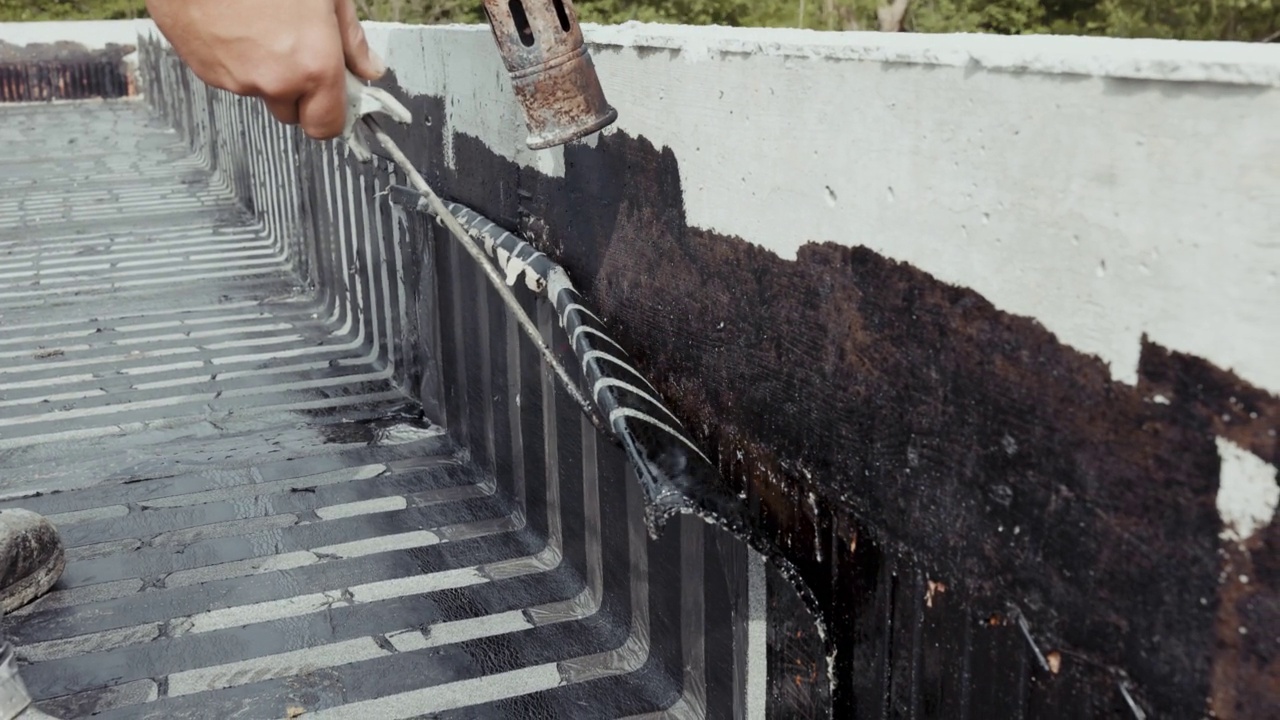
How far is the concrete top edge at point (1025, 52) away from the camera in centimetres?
135

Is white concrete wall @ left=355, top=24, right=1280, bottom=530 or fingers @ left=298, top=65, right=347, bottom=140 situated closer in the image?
white concrete wall @ left=355, top=24, right=1280, bottom=530

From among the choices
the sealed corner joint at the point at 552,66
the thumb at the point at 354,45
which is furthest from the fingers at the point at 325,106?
Result: the sealed corner joint at the point at 552,66

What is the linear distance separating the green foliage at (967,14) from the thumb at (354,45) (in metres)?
22.7

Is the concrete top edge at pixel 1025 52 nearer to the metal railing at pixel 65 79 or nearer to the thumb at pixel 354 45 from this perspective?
the thumb at pixel 354 45

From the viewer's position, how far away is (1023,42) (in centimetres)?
175

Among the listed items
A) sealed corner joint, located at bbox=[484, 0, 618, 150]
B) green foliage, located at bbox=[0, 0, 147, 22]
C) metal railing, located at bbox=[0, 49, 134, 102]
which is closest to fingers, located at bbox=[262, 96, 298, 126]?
sealed corner joint, located at bbox=[484, 0, 618, 150]

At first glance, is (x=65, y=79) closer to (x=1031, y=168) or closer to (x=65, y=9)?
(x=65, y=9)

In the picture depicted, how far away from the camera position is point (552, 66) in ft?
8.86

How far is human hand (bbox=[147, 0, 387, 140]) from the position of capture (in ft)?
6.98

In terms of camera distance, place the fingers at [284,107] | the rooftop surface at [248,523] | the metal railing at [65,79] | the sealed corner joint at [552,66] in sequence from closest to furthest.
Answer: the fingers at [284,107], the sealed corner joint at [552,66], the rooftop surface at [248,523], the metal railing at [65,79]

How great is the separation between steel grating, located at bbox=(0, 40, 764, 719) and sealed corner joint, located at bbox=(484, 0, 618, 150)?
791 mm

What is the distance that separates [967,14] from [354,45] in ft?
106

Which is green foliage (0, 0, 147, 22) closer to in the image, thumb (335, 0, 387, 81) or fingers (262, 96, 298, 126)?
thumb (335, 0, 387, 81)

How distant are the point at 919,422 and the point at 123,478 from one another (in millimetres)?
3404
